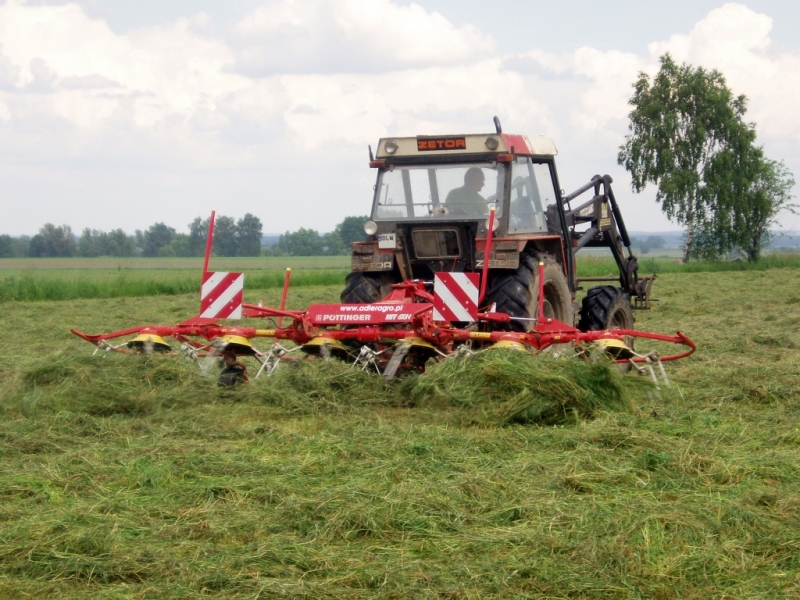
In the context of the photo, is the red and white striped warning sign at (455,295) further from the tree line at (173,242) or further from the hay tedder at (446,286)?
the tree line at (173,242)

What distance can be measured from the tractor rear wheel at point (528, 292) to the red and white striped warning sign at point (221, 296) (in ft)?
6.60

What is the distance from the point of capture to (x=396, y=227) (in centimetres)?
857

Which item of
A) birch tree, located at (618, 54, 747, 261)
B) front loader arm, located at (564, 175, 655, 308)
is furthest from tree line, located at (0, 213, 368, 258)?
front loader arm, located at (564, 175, 655, 308)

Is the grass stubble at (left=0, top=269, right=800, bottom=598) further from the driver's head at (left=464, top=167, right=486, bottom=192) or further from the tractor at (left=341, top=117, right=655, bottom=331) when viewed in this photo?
the driver's head at (left=464, top=167, right=486, bottom=192)

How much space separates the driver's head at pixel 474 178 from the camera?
852cm

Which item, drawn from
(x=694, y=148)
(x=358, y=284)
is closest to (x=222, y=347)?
(x=358, y=284)

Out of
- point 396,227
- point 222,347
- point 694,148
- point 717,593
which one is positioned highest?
point 694,148

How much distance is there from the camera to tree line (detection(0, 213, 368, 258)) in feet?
204

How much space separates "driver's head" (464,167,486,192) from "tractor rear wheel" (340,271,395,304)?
1063 mm

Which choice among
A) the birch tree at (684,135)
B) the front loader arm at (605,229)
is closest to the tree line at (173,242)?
the birch tree at (684,135)

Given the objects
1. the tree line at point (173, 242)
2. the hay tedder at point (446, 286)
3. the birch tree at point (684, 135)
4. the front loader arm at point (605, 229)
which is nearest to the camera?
the hay tedder at point (446, 286)

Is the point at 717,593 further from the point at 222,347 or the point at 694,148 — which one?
the point at 694,148

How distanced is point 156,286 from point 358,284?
1439 cm

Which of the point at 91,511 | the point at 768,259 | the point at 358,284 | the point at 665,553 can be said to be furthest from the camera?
the point at 768,259
